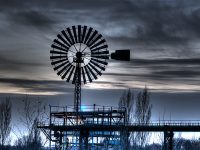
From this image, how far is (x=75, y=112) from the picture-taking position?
65562mm

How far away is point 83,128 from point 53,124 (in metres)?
4.02

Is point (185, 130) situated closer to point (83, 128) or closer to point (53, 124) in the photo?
point (83, 128)

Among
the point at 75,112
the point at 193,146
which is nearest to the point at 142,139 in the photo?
the point at 75,112

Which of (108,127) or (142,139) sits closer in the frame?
(108,127)

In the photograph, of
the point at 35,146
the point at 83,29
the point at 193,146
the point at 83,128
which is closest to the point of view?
the point at 35,146

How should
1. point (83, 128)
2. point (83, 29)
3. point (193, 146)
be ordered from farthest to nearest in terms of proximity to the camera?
point (193, 146) → point (83, 29) → point (83, 128)

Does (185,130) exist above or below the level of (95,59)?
below

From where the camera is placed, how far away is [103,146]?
6556cm

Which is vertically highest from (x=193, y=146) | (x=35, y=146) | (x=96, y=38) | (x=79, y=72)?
(x=96, y=38)

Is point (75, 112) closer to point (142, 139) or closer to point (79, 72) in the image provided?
point (79, 72)

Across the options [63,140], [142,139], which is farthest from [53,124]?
[142,139]

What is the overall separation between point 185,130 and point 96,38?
57.2ft

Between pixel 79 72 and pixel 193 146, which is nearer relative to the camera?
pixel 79 72

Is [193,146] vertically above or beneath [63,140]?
beneath
